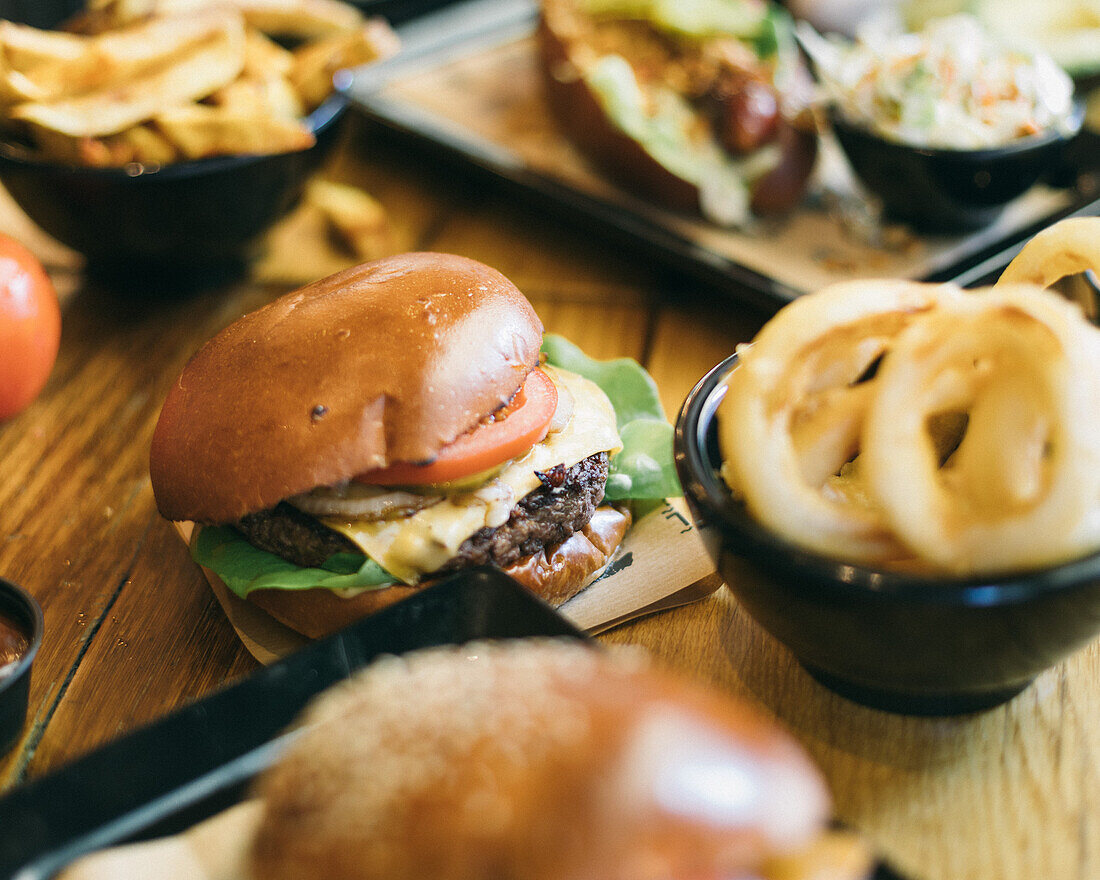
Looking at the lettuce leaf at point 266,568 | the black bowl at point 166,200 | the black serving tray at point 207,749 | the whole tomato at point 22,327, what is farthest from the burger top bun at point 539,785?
the black bowl at point 166,200

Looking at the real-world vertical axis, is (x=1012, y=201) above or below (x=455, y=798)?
below

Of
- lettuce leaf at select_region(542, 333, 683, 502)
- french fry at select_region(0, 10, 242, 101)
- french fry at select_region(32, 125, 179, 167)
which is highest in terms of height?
french fry at select_region(0, 10, 242, 101)

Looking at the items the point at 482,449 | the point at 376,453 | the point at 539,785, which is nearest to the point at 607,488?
the point at 482,449

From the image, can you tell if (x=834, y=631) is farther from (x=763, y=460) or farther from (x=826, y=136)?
(x=826, y=136)

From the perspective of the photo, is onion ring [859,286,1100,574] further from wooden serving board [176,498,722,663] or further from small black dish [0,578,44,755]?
small black dish [0,578,44,755]

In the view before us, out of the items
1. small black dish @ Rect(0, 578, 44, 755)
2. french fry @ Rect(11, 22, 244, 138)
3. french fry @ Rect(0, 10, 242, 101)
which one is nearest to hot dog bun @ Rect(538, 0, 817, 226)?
french fry @ Rect(11, 22, 244, 138)

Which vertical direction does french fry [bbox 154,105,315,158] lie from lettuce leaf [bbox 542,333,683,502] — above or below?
above

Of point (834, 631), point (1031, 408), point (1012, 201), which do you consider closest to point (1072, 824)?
point (834, 631)
